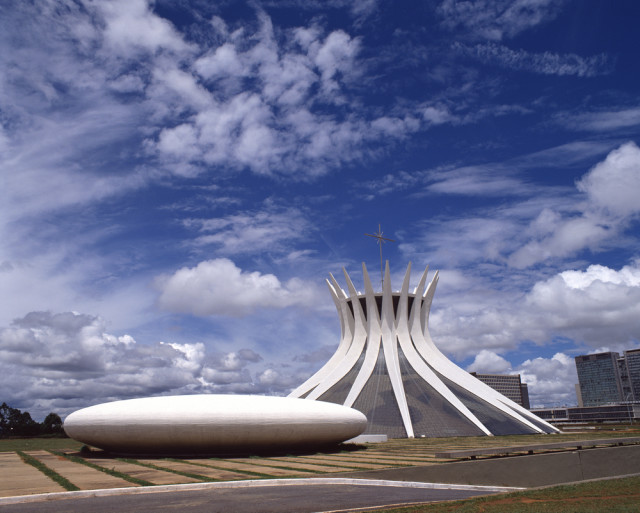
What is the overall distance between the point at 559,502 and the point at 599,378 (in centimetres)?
15509

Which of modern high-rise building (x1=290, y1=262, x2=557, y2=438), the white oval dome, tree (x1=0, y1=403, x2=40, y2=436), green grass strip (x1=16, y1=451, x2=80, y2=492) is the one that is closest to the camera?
green grass strip (x1=16, y1=451, x2=80, y2=492)

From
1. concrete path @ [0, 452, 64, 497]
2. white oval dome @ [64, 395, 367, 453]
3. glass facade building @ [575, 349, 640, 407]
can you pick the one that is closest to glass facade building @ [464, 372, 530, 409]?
glass facade building @ [575, 349, 640, 407]

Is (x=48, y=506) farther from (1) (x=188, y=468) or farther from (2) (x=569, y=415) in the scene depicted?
(2) (x=569, y=415)

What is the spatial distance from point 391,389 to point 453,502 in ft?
77.6

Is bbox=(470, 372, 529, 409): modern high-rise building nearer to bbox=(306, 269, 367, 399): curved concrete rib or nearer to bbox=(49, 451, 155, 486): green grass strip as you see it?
bbox=(306, 269, 367, 399): curved concrete rib

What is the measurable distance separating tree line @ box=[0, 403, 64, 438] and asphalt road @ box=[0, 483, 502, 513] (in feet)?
196

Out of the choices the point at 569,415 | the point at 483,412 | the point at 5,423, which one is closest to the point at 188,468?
the point at 483,412

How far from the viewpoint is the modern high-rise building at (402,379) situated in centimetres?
2983

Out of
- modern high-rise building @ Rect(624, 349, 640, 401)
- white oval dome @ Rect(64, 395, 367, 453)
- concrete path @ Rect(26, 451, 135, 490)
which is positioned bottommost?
concrete path @ Rect(26, 451, 135, 490)

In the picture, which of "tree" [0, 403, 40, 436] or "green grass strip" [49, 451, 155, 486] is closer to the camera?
"green grass strip" [49, 451, 155, 486]

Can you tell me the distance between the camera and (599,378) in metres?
143

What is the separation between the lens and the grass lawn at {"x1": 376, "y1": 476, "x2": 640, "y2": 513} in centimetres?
826

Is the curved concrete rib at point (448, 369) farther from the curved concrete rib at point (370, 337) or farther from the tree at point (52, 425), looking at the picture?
the tree at point (52, 425)

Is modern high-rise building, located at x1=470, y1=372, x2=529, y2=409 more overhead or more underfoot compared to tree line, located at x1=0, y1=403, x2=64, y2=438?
more overhead
